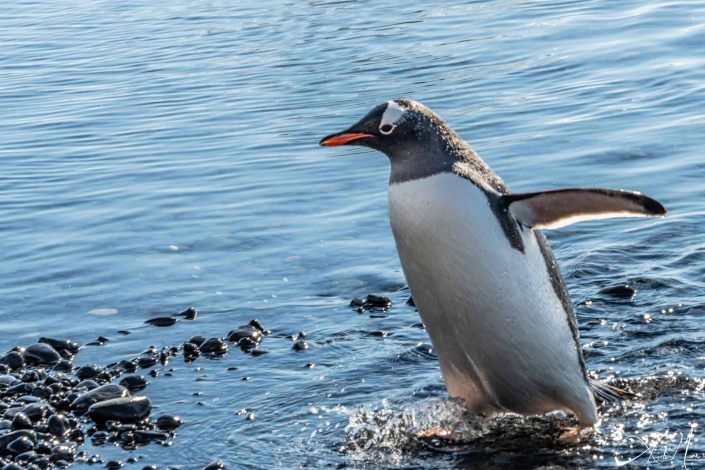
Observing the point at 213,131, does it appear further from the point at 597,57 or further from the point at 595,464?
the point at 595,464

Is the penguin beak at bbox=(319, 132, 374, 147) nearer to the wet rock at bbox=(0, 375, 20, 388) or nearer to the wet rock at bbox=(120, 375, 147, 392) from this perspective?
the wet rock at bbox=(120, 375, 147, 392)

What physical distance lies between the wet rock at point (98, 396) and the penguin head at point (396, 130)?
59.1 inches

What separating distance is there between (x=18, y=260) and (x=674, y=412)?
15.2 ft

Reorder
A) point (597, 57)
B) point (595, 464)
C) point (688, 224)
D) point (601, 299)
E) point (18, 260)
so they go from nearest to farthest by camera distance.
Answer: point (595, 464), point (601, 299), point (688, 224), point (18, 260), point (597, 57)

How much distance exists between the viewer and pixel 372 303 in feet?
22.2

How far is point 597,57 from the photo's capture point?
12.6m

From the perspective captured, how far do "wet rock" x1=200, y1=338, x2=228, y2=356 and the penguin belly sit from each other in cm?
141

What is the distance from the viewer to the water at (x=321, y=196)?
5398 millimetres

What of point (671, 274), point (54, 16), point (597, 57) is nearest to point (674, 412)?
point (671, 274)

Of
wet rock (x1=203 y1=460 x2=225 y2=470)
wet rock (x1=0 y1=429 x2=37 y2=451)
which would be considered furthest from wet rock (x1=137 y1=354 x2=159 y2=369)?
wet rock (x1=203 y1=460 x2=225 y2=470)

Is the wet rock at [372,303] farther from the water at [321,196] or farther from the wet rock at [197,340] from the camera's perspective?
the wet rock at [197,340]

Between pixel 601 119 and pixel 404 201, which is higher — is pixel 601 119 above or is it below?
below

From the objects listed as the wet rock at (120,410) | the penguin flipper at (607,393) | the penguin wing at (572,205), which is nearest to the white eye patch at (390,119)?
the penguin wing at (572,205)

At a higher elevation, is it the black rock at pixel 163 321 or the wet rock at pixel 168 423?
the wet rock at pixel 168 423
